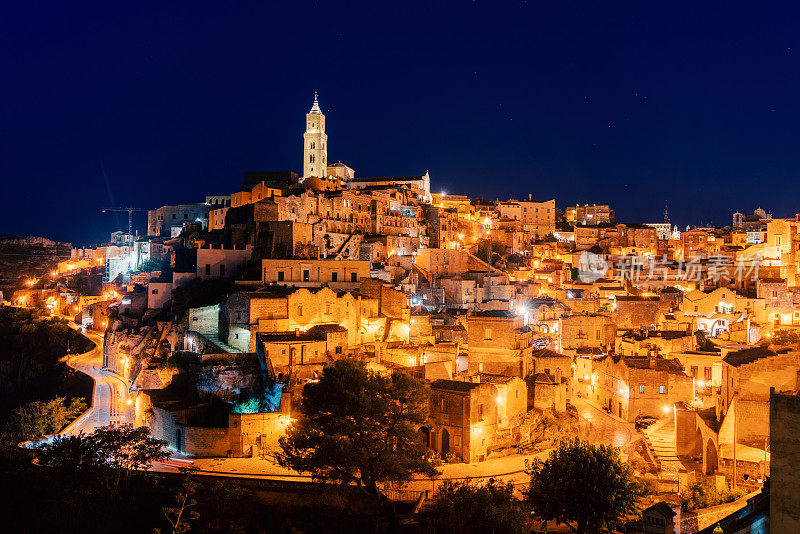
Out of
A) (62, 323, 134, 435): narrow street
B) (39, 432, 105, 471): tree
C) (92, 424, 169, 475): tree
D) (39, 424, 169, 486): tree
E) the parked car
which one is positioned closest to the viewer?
(39, 432, 105, 471): tree

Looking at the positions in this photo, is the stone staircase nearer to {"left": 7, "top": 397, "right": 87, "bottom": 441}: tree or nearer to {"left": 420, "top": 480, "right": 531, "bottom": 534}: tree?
{"left": 420, "top": 480, "right": 531, "bottom": 534}: tree

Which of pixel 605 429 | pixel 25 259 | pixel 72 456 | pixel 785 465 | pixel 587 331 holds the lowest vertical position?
pixel 605 429

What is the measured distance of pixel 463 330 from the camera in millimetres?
39500

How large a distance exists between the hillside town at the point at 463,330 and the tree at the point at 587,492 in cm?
138

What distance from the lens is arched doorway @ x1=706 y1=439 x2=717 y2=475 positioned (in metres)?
23.8

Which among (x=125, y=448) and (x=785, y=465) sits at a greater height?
(x=785, y=465)

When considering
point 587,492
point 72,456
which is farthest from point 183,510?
point 587,492

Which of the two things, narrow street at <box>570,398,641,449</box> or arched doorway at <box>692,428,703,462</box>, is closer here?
arched doorway at <box>692,428,703,462</box>

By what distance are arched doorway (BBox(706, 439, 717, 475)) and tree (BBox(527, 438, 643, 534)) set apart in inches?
300

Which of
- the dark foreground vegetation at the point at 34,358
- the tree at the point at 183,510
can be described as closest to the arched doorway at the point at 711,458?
the tree at the point at 183,510

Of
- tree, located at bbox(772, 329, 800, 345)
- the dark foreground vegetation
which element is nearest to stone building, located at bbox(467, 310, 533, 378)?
tree, located at bbox(772, 329, 800, 345)

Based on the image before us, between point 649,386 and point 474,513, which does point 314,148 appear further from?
point 474,513

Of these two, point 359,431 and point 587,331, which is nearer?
point 359,431

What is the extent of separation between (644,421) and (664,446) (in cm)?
176
